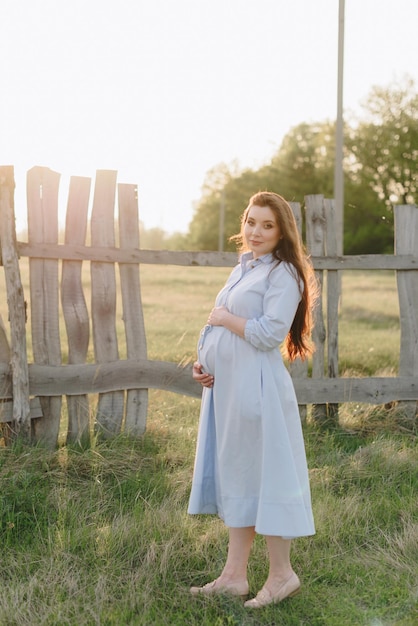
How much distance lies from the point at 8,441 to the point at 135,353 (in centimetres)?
112

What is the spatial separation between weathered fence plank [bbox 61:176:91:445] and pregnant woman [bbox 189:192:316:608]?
222 centimetres

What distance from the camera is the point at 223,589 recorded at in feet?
11.3

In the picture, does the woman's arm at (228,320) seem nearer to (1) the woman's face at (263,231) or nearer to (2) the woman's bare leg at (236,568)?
(1) the woman's face at (263,231)

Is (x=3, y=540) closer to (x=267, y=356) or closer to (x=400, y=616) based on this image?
(x=267, y=356)

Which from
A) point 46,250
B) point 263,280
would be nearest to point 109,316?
point 46,250

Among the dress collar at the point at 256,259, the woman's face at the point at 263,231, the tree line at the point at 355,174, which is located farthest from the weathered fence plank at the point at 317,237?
the tree line at the point at 355,174

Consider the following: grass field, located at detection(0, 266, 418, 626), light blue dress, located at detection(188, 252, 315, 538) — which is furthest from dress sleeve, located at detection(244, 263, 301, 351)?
grass field, located at detection(0, 266, 418, 626)

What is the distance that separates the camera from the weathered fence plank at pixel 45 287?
540cm

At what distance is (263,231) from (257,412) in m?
0.82

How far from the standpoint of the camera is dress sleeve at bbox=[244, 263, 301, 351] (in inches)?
128

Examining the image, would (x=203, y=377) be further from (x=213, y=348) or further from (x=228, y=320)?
(x=228, y=320)

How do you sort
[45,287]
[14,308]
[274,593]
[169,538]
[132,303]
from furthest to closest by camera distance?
1. [132,303]
2. [45,287]
3. [14,308]
4. [169,538]
5. [274,593]

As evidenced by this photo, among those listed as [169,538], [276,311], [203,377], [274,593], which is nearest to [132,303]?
[169,538]

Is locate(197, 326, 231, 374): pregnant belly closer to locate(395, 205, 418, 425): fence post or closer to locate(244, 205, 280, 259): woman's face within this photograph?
locate(244, 205, 280, 259): woman's face
